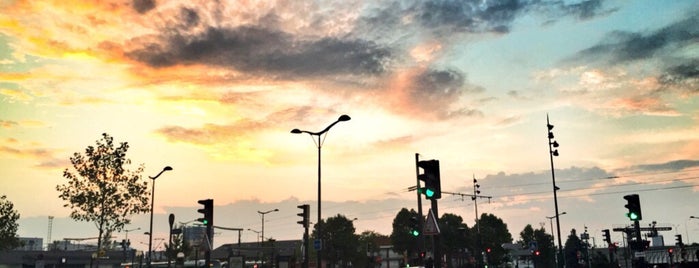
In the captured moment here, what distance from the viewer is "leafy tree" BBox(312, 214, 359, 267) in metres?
116

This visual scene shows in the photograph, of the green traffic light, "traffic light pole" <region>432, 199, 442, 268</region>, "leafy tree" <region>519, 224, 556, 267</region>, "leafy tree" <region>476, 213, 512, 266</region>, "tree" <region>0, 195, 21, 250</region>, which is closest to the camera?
"traffic light pole" <region>432, 199, 442, 268</region>

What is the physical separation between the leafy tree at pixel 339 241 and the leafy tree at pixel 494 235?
30.2 meters

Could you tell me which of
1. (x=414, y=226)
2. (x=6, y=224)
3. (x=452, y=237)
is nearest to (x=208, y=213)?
(x=414, y=226)

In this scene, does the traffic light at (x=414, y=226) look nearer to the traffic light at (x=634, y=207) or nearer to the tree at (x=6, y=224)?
the traffic light at (x=634, y=207)

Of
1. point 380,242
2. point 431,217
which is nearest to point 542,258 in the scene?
point 380,242

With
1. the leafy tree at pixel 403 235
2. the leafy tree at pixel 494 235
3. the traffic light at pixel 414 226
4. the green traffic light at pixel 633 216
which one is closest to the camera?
the green traffic light at pixel 633 216

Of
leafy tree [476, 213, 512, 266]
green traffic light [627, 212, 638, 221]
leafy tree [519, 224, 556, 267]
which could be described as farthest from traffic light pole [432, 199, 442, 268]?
leafy tree [519, 224, 556, 267]

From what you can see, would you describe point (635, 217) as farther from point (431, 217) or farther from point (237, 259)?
point (237, 259)

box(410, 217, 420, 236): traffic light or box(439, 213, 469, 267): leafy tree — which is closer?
box(410, 217, 420, 236): traffic light

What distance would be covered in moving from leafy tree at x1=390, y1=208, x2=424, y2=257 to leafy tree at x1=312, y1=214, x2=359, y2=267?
8.94 meters

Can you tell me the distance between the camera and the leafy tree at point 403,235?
115 m

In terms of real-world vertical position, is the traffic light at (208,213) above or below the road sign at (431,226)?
above

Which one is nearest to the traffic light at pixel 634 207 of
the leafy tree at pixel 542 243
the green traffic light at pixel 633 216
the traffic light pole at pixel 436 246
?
the green traffic light at pixel 633 216

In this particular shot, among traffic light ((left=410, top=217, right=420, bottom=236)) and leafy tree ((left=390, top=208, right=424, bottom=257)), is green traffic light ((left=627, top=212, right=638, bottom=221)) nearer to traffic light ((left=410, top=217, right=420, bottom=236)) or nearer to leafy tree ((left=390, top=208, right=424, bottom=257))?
traffic light ((left=410, top=217, right=420, bottom=236))
